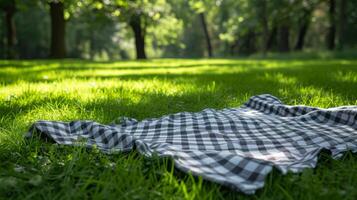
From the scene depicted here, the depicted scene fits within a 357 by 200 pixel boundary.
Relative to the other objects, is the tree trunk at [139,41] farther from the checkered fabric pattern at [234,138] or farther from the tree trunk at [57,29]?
the checkered fabric pattern at [234,138]

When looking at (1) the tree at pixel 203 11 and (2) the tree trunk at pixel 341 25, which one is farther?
(2) the tree trunk at pixel 341 25

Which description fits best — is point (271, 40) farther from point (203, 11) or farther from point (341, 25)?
point (341, 25)

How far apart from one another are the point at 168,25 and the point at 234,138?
26.9 metres

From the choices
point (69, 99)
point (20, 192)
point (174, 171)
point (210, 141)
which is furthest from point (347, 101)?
point (20, 192)

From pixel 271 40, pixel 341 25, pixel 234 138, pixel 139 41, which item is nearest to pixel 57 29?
pixel 139 41

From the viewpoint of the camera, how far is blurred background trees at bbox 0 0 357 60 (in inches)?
714

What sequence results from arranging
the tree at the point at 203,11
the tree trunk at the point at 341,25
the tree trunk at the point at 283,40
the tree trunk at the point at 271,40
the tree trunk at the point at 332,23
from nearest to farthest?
1. the tree at the point at 203,11
2. the tree trunk at the point at 341,25
3. the tree trunk at the point at 332,23
4. the tree trunk at the point at 283,40
5. the tree trunk at the point at 271,40

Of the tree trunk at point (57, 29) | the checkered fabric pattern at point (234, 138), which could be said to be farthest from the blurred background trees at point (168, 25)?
the checkered fabric pattern at point (234, 138)

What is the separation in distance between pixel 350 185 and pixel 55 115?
2.62m

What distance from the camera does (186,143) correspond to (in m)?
2.62

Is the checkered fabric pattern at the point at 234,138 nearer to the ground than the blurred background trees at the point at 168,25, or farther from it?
nearer to the ground

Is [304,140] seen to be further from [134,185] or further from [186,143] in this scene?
[134,185]

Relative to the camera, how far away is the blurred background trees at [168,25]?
59.5 ft

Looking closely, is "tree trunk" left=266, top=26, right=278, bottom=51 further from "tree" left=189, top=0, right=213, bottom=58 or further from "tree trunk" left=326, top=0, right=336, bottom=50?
"tree trunk" left=326, top=0, right=336, bottom=50
